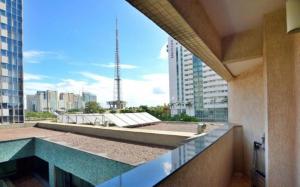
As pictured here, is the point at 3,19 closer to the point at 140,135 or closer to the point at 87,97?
the point at 140,135

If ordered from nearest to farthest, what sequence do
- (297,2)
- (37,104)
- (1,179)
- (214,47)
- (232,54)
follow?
(297,2) < (214,47) < (232,54) < (1,179) < (37,104)

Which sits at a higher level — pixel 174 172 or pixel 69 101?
pixel 174 172

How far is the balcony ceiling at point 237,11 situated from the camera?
2.06 m

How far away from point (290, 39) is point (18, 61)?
69.0 ft

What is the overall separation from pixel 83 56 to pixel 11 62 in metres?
9.29

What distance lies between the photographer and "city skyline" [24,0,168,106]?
48.4 ft

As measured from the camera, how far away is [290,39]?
212cm

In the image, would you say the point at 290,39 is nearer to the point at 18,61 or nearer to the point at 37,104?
the point at 18,61

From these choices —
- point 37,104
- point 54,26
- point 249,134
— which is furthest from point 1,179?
point 37,104

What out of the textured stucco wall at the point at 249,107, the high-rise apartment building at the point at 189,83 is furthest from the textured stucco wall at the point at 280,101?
the high-rise apartment building at the point at 189,83

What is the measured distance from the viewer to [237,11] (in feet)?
7.46

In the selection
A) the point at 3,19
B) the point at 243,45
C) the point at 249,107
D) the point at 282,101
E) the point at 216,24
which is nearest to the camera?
the point at 282,101

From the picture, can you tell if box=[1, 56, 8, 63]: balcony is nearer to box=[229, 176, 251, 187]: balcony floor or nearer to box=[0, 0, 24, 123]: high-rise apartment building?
box=[0, 0, 24, 123]: high-rise apartment building

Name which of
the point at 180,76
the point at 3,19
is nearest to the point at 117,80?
the point at 3,19
